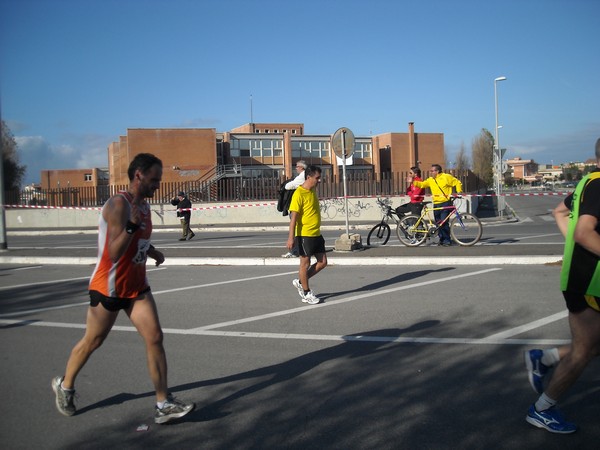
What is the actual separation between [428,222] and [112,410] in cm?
980

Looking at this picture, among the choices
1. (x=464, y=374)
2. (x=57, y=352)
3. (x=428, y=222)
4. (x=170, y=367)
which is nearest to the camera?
(x=464, y=374)

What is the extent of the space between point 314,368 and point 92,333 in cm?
200

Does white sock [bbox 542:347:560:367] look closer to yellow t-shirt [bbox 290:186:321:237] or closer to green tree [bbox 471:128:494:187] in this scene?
yellow t-shirt [bbox 290:186:321:237]

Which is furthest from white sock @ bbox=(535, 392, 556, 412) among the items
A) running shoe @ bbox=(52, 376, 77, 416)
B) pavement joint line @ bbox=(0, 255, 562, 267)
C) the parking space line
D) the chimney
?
the chimney

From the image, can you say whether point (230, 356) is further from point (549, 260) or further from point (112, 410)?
point (549, 260)

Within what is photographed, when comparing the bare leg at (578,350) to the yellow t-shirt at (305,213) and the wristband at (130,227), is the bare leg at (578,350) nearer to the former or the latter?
the wristband at (130,227)

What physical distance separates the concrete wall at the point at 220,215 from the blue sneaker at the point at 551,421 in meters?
22.5

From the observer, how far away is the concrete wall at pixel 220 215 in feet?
93.3

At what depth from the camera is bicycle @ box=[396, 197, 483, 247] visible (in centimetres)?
1248

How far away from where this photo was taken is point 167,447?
3641mm

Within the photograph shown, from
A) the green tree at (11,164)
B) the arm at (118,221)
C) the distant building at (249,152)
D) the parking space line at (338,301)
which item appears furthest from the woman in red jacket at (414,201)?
the green tree at (11,164)

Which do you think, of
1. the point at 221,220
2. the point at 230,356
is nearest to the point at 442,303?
the point at 230,356

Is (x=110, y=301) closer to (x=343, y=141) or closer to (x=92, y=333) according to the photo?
(x=92, y=333)

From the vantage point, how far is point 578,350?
346 centimetres
